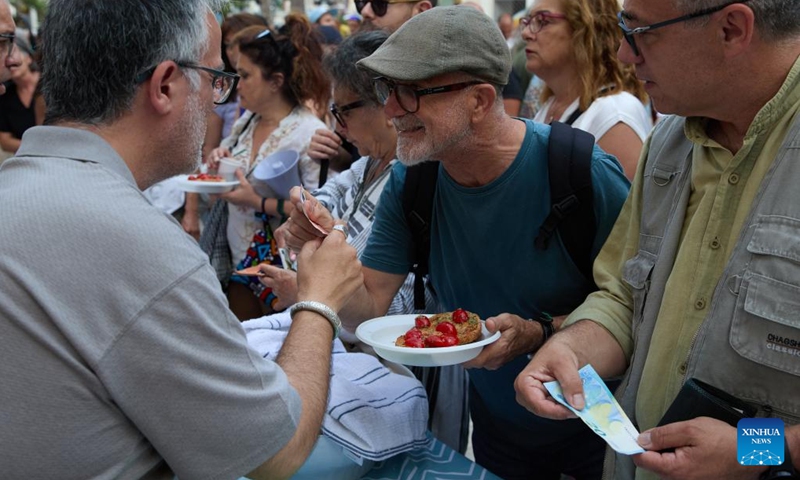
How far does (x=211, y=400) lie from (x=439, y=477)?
1.21 m

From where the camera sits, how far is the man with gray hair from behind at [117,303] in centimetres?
129

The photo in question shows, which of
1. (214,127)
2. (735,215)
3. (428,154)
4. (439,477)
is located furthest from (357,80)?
(214,127)

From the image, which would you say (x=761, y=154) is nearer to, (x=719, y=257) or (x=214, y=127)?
(x=719, y=257)

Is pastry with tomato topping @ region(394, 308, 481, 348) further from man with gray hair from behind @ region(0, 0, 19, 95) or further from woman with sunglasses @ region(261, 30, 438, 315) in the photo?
man with gray hair from behind @ region(0, 0, 19, 95)

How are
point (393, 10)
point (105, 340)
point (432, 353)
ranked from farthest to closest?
point (393, 10)
point (432, 353)
point (105, 340)

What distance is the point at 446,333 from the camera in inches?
86.3

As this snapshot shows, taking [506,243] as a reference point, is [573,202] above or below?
above

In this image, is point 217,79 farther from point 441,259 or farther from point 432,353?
point 441,259

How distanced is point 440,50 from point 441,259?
706 mm

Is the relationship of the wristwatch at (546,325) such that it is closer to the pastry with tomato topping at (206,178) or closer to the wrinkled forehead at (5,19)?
the wrinkled forehead at (5,19)

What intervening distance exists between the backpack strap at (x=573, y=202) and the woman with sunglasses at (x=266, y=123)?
208cm

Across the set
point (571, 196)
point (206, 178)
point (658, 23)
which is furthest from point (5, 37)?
point (658, 23)

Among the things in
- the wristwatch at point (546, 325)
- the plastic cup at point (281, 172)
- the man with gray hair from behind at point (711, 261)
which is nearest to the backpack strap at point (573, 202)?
the wristwatch at point (546, 325)

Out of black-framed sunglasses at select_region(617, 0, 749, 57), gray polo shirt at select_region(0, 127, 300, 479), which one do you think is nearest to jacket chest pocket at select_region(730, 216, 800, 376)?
black-framed sunglasses at select_region(617, 0, 749, 57)
